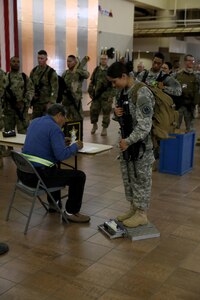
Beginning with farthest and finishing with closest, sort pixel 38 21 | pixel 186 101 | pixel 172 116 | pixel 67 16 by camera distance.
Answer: pixel 67 16 → pixel 38 21 → pixel 186 101 → pixel 172 116

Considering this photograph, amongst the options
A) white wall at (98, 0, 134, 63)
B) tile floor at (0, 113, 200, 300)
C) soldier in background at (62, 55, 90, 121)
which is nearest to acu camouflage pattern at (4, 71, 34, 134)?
soldier in background at (62, 55, 90, 121)

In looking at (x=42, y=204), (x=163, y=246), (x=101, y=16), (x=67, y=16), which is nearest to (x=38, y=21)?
(x=67, y=16)

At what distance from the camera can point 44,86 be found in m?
6.44

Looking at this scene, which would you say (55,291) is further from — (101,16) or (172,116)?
(101,16)

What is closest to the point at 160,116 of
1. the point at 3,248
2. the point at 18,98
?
the point at 3,248

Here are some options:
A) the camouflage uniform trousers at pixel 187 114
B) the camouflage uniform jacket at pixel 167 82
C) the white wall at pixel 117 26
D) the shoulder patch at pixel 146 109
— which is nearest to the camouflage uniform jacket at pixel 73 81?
the camouflage uniform trousers at pixel 187 114

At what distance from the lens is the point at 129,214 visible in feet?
12.0

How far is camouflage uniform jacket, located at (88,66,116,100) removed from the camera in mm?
8117

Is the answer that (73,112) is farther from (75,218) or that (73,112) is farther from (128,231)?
(128,231)

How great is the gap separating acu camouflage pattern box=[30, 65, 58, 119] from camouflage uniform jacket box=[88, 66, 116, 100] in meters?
1.86

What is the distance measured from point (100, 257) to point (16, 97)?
12.2 ft

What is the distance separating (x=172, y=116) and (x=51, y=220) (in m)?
1.52

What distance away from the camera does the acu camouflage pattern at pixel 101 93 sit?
8.12 meters

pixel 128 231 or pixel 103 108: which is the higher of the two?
pixel 103 108
